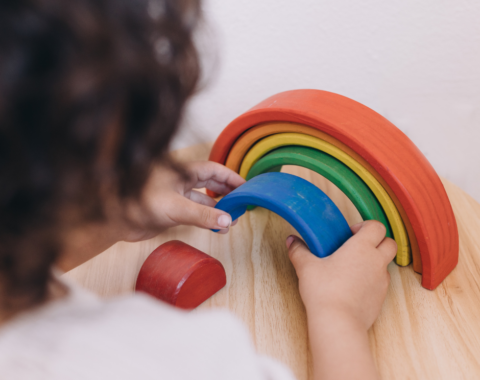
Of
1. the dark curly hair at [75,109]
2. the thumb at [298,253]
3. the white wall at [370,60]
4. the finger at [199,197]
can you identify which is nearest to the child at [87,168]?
the dark curly hair at [75,109]

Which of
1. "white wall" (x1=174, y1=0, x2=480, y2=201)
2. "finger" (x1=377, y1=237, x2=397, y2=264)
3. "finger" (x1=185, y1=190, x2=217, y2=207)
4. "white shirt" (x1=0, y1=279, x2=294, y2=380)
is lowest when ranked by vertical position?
"finger" (x1=185, y1=190, x2=217, y2=207)

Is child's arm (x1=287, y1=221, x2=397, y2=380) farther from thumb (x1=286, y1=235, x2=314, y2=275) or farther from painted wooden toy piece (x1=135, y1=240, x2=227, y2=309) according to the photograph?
painted wooden toy piece (x1=135, y1=240, x2=227, y2=309)

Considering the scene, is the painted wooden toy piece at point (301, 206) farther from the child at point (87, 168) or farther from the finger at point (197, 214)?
the child at point (87, 168)

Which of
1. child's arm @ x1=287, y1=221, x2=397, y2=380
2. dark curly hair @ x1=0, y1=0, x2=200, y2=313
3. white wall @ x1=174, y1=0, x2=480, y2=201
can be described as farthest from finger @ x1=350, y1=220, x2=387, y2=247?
white wall @ x1=174, y1=0, x2=480, y2=201

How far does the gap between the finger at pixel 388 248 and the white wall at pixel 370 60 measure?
0.45 m

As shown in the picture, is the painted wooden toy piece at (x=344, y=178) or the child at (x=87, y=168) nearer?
the child at (x=87, y=168)

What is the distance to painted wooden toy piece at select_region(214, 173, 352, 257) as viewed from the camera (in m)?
0.46

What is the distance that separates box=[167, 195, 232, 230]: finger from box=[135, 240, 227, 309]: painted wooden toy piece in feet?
0.12

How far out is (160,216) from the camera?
504 millimetres

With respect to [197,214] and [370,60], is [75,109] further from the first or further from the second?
[370,60]

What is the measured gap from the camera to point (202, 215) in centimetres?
48

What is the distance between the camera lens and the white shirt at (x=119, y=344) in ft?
0.84

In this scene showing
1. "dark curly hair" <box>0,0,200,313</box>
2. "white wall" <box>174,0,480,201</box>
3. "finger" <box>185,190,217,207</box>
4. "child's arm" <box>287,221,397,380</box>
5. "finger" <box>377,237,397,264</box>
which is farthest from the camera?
"white wall" <box>174,0,480,201</box>

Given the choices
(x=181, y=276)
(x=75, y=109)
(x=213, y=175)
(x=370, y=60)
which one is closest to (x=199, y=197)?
(x=213, y=175)
